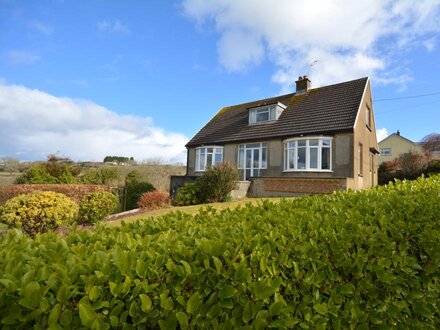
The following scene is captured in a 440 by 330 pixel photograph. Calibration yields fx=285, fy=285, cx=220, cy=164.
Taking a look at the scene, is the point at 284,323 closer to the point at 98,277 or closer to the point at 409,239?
the point at 98,277

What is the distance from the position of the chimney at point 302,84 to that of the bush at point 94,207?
55.6 feet

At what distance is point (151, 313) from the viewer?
4.66 feet

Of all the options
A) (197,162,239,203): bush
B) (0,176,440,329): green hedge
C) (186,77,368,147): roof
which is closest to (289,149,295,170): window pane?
(186,77,368,147): roof

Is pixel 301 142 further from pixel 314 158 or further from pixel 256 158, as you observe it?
pixel 256 158

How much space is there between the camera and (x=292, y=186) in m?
16.5

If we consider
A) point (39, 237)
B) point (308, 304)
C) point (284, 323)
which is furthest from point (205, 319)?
point (39, 237)

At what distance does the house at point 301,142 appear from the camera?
16938 mm

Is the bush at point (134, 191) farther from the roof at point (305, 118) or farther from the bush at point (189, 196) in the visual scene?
the roof at point (305, 118)

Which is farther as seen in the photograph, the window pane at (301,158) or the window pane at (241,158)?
the window pane at (241,158)

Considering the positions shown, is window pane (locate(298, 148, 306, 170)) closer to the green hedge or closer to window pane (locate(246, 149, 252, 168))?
window pane (locate(246, 149, 252, 168))

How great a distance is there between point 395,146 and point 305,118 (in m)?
37.2

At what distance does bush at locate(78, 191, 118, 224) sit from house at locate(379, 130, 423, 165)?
1866 inches

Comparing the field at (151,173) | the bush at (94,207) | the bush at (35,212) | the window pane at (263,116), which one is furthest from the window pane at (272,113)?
the bush at (35,212)

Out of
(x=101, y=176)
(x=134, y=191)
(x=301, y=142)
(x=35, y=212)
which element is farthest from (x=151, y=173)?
(x=35, y=212)
